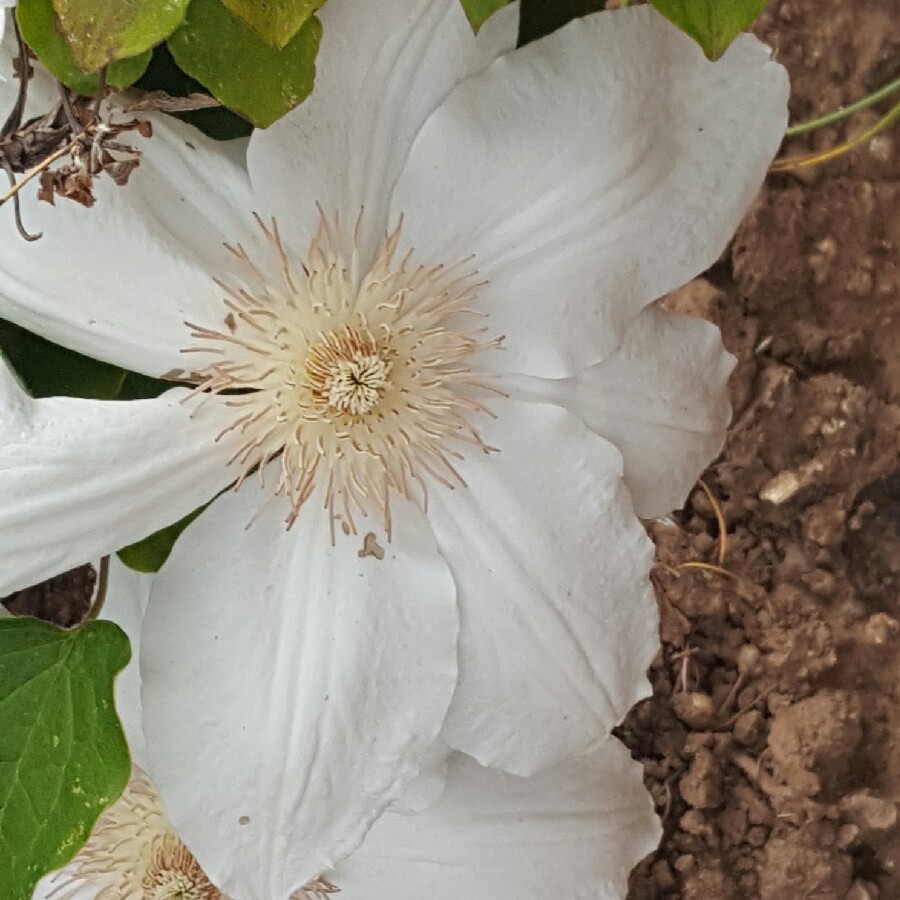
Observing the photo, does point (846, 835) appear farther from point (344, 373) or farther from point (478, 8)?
point (478, 8)

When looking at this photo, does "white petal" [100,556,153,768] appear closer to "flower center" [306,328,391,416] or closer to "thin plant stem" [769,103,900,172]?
"flower center" [306,328,391,416]

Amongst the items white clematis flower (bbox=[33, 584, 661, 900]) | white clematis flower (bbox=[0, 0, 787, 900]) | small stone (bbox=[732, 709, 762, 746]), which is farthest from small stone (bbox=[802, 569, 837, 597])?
white clematis flower (bbox=[0, 0, 787, 900])

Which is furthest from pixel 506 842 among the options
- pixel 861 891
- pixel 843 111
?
pixel 843 111

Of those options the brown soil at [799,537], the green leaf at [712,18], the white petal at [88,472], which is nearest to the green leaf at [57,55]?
the white petal at [88,472]

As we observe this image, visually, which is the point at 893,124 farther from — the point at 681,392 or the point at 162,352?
the point at 162,352

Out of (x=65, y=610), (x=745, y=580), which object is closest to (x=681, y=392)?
(x=745, y=580)

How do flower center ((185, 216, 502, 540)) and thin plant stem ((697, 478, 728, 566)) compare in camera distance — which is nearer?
flower center ((185, 216, 502, 540))
